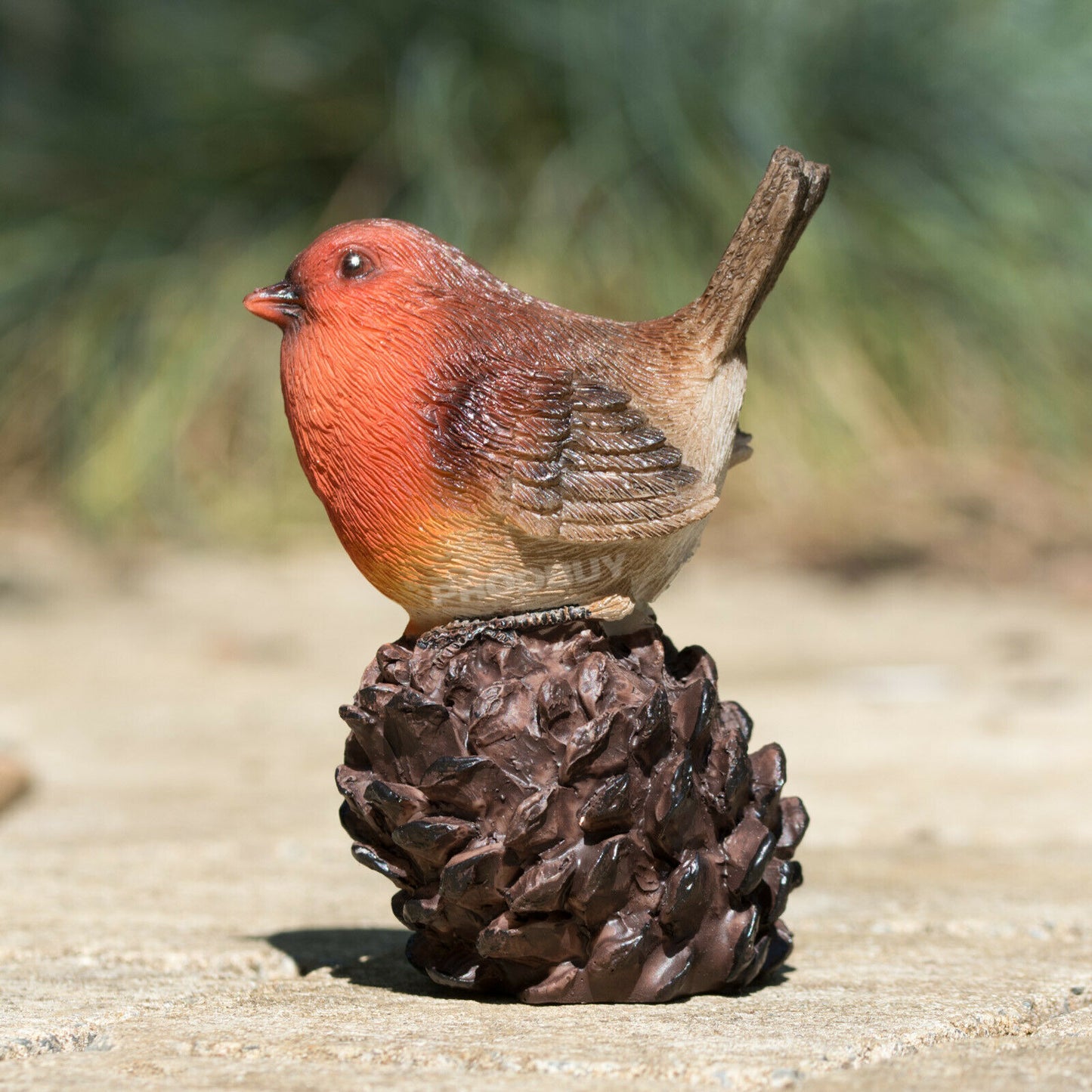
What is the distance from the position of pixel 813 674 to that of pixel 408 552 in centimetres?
364

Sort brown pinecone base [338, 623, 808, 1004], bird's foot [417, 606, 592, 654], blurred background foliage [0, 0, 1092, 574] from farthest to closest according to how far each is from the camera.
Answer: blurred background foliage [0, 0, 1092, 574] < bird's foot [417, 606, 592, 654] < brown pinecone base [338, 623, 808, 1004]

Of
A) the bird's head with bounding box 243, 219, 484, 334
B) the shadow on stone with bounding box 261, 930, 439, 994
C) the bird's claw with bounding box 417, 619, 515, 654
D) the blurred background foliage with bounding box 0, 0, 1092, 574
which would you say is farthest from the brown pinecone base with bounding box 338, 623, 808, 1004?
the blurred background foliage with bounding box 0, 0, 1092, 574

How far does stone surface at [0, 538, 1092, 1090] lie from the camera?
192 centimetres

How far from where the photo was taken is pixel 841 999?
224 centimetres

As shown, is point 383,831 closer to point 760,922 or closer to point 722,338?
point 760,922

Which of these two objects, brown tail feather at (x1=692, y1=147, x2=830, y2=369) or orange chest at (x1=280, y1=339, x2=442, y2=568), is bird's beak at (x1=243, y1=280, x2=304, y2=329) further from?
brown tail feather at (x1=692, y1=147, x2=830, y2=369)

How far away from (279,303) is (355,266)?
16cm

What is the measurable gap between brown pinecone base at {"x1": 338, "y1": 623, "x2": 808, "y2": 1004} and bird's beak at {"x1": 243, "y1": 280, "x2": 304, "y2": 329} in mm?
593

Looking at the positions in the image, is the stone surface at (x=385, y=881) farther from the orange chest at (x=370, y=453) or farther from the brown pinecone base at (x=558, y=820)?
the orange chest at (x=370, y=453)

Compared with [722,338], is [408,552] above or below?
below

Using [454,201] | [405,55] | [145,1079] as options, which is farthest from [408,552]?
[405,55]

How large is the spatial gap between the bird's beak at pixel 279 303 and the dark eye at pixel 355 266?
10 cm

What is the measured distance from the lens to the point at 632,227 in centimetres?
692

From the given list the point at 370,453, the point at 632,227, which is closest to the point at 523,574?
the point at 370,453
